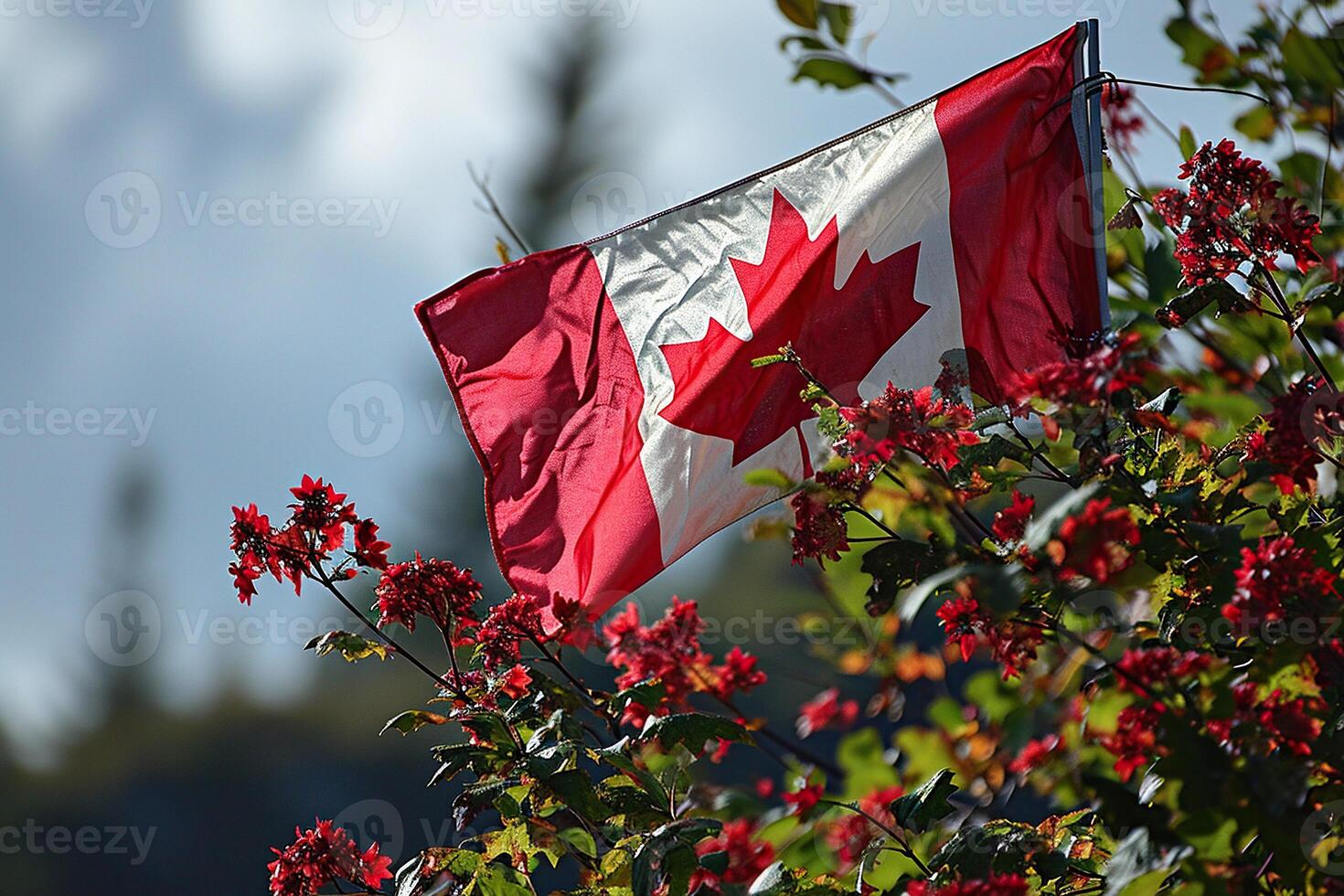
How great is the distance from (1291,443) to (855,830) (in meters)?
0.68

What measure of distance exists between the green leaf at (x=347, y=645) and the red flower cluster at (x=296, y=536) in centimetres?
12

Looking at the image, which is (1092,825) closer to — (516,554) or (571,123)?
(516,554)

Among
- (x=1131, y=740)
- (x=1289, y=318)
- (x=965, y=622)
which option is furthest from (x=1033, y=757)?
(x=1289, y=318)

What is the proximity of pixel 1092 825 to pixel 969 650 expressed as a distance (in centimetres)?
52

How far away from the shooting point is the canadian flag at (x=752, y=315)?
250 cm

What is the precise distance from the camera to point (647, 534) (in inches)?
103

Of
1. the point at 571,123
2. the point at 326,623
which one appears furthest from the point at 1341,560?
the point at 571,123

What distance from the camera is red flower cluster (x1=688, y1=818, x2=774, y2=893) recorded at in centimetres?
123

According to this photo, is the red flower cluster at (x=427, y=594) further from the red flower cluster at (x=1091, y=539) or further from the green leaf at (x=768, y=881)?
the red flower cluster at (x=1091, y=539)

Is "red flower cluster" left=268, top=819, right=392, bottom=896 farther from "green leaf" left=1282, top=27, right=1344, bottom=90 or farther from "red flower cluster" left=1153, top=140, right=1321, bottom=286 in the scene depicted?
"green leaf" left=1282, top=27, right=1344, bottom=90

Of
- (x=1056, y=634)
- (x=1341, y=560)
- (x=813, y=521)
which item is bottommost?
(x=1341, y=560)

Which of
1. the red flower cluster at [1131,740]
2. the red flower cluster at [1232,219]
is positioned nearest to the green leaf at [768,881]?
the red flower cluster at [1131,740]

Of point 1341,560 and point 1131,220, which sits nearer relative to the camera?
point 1341,560

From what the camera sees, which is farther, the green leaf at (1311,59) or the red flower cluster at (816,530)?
the red flower cluster at (816,530)
